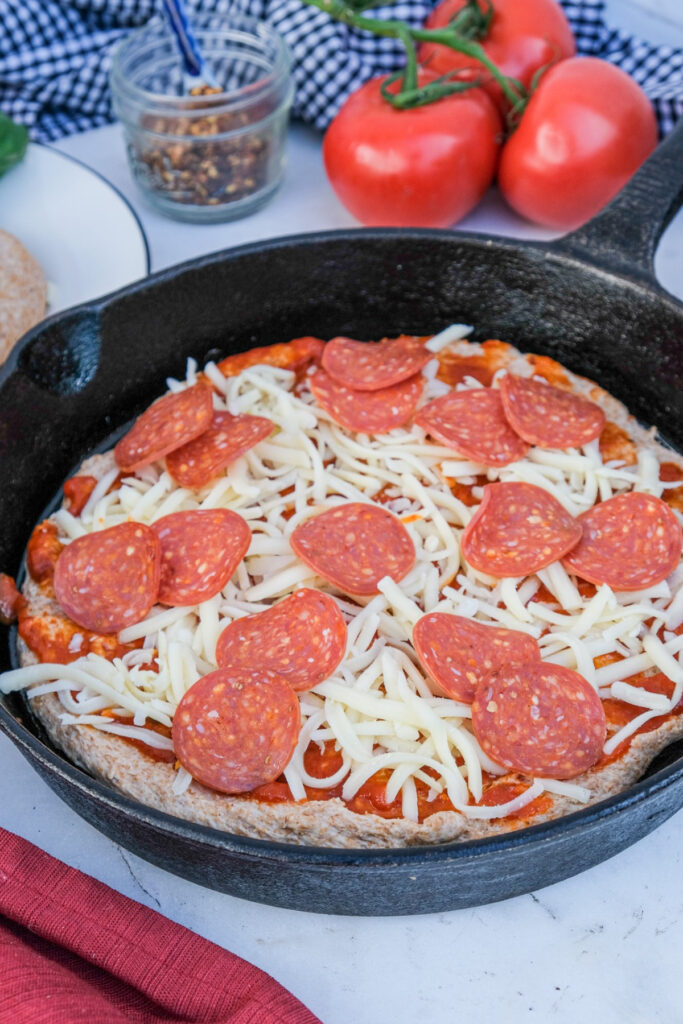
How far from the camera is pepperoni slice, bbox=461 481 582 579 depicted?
2.21 meters

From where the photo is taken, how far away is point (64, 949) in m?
1.82

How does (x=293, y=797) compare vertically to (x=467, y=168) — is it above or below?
below

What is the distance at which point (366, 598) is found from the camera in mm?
2195

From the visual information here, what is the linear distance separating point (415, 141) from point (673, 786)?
2.30m

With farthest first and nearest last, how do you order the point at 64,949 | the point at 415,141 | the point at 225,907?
the point at 415,141
the point at 225,907
the point at 64,949

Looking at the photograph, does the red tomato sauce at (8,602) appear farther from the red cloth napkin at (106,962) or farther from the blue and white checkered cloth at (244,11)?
the blue and white checkered cloth at (244,11)

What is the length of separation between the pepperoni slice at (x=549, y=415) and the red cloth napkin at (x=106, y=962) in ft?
4.60

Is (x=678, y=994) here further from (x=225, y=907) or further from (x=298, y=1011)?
(x=225, y=907)

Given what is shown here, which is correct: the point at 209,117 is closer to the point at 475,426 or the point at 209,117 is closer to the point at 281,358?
the point at 281,358

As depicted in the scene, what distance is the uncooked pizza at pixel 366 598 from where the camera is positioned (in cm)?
193

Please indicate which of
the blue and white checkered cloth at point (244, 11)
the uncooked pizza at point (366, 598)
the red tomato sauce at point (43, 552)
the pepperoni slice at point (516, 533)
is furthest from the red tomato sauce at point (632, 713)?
the blue and white checkered cloth at point (244, 11)

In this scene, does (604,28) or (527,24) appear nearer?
(527,24)

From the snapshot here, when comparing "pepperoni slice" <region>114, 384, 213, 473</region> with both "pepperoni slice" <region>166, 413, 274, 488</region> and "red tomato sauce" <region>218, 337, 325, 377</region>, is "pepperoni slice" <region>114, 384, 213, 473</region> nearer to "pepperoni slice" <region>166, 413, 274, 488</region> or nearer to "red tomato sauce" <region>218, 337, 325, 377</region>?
"pepperoni slice" <region>166, 413, 274, 488</region>

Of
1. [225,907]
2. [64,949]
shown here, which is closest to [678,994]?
[225,907]
